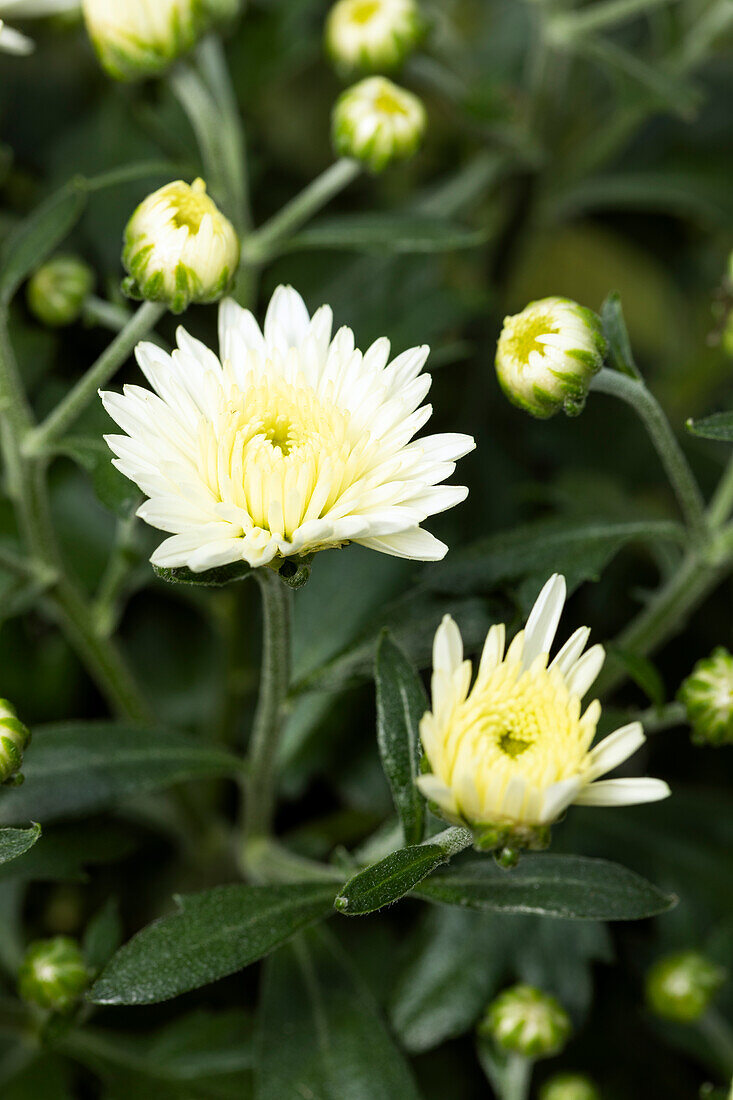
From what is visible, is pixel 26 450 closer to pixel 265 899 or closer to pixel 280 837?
pixel 265 899

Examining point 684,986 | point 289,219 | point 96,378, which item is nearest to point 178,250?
point 96,378

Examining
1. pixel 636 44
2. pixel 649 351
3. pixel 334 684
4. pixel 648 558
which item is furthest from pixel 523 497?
pixel 636 44

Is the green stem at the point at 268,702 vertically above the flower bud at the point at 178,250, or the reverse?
the flower bud at the point at 178,250

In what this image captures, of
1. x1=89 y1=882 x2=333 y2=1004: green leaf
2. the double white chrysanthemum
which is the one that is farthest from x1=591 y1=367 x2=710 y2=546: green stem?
the double white chrysanthemum

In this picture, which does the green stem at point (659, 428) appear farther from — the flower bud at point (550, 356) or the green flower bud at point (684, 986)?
the green flower bud at point (684, 986)

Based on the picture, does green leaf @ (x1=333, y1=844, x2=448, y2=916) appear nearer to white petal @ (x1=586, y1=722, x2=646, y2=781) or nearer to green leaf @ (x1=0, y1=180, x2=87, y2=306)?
white petal @ (x1=586, y1=722, x2=646, y2=781)

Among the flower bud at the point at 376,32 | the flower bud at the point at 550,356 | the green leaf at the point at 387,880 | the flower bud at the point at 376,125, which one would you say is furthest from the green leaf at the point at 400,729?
the flower bud at the point at 376,32
